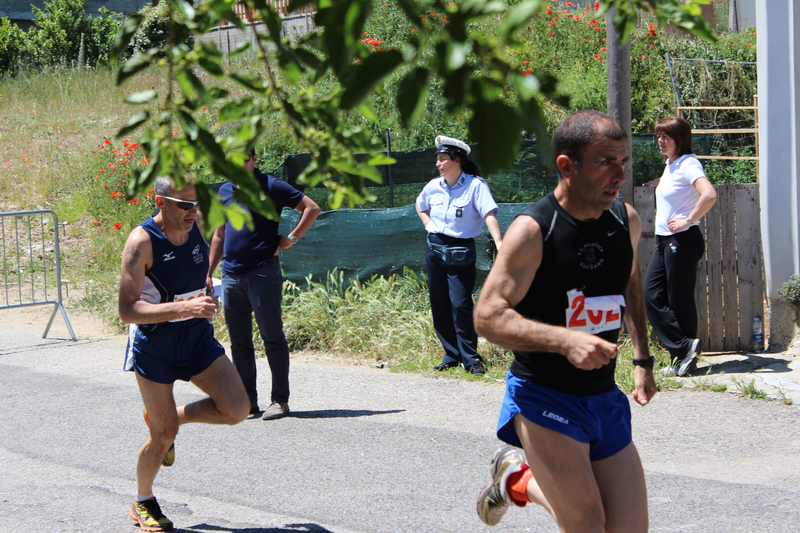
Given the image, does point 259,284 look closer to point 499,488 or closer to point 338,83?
point 499,488

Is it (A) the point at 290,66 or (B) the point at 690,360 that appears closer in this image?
(A) the point at 290,66

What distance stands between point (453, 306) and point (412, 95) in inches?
244

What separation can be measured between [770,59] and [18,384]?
7275 mm

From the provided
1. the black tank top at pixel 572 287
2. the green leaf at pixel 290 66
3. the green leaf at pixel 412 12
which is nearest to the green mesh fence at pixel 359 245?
the black tank top at pixel 572 287

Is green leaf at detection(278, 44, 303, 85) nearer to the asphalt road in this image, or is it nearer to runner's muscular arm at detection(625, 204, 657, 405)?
runner's muscular arm at detection(625, 204, 657, 405)

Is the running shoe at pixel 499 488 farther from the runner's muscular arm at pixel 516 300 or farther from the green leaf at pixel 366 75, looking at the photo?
the green leaf at pixel 366 75

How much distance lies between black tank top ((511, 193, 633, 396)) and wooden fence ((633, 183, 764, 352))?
4435mm

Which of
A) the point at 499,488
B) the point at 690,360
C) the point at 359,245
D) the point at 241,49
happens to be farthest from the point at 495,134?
the point at 359,245

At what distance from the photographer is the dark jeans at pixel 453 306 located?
743cm

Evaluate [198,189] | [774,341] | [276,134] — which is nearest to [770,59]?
[774,341]

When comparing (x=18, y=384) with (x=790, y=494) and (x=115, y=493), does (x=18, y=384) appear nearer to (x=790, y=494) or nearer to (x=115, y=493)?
(x=115, y=493)

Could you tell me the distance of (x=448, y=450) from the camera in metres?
5.56

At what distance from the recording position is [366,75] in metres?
1.34

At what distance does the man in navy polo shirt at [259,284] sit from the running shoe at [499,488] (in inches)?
118
